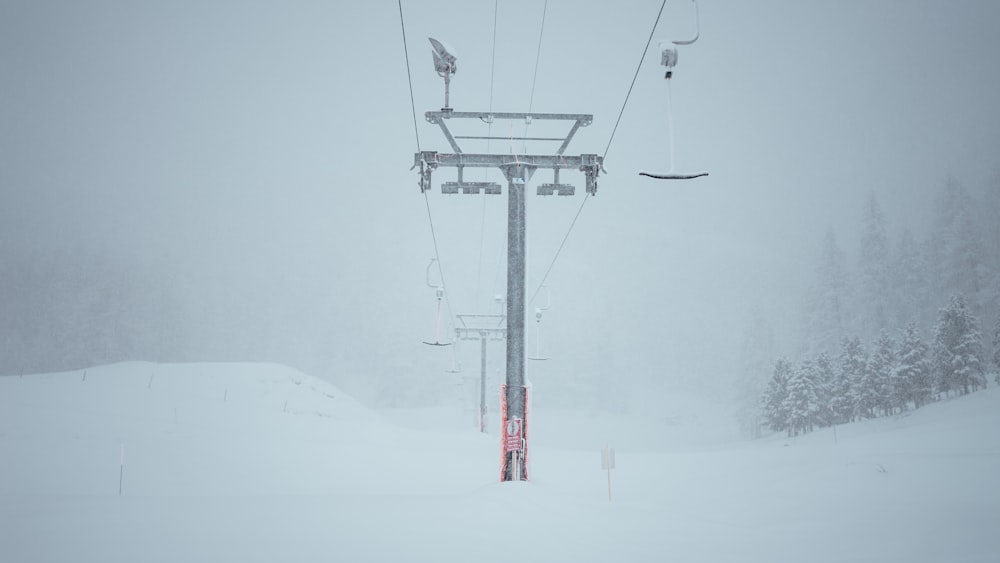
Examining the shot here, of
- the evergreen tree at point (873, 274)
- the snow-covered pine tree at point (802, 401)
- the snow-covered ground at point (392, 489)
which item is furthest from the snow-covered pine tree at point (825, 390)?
the evergreen tree at point (873, 274)

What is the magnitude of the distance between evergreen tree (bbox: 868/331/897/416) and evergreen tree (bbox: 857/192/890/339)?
49.6 feet

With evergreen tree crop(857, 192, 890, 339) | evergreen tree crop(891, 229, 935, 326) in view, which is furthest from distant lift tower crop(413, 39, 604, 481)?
evergreen tree crop(891, 229, 935, 326)

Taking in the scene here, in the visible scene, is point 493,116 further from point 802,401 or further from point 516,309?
point 802,401

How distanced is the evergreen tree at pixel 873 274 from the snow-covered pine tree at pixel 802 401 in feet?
47.7

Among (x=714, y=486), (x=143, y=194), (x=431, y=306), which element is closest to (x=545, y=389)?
(x=431, y=306)

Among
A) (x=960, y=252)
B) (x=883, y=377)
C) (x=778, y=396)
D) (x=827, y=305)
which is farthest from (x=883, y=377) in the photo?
(x=960, y=252)

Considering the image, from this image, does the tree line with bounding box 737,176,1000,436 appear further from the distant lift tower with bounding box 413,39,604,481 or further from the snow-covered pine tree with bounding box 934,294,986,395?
the distant lift tower with bounding box 413,39,604,481

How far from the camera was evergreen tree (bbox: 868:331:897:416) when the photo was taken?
35.9 metres

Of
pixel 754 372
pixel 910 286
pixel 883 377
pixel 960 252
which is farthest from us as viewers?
pixel 754 372

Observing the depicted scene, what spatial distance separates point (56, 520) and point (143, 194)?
21865 cm

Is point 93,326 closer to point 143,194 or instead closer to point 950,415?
point 950,415

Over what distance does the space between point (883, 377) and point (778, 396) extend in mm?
9420

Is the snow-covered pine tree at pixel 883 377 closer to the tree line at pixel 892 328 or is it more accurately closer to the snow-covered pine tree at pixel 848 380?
the tree line at pixel 892 328

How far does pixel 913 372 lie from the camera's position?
3391cm
